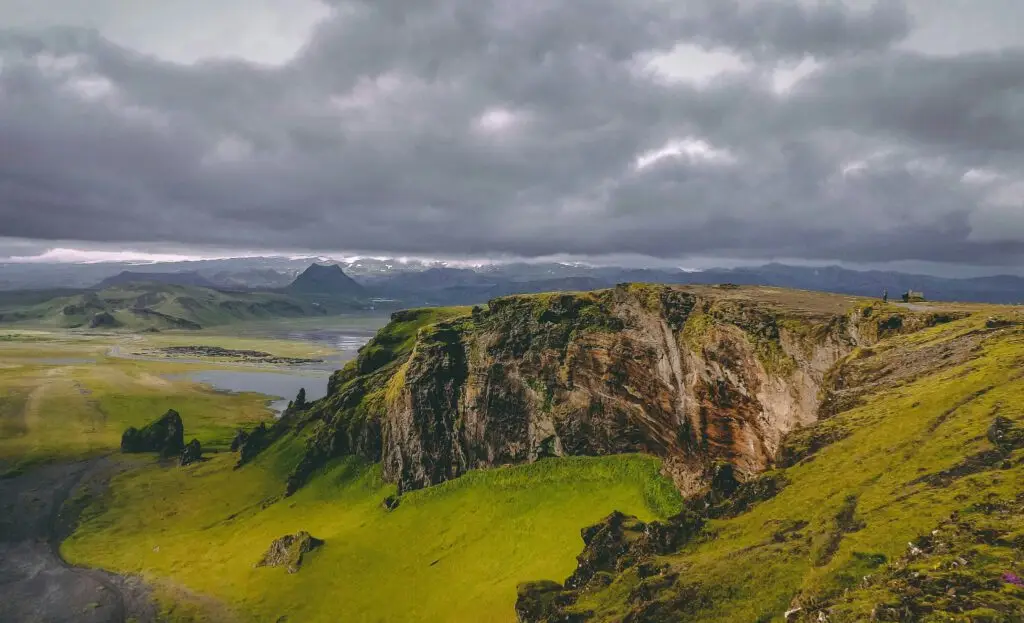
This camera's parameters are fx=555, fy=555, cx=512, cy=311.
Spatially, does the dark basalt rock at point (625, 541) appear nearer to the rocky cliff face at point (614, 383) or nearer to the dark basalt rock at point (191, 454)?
the rocky cliff face at point (614, 383)

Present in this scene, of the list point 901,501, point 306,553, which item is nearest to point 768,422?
point 901,501

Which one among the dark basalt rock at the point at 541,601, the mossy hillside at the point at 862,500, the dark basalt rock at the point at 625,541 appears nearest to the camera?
the mossy hillside at the point at 862,500

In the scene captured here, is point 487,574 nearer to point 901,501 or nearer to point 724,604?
point 724,604

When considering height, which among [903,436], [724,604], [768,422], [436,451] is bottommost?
[436,451]

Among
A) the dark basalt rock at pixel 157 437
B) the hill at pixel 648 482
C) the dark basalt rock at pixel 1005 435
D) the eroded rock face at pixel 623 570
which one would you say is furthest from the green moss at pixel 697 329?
the dark basalt rock at pixel 157 437

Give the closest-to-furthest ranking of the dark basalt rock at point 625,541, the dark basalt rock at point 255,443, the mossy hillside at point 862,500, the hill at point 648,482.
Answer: the mossy hillside at point 862,500
the hill at point 648,482
the dark basalt rock at point 625,541
the dark basalt rock at point 255,443

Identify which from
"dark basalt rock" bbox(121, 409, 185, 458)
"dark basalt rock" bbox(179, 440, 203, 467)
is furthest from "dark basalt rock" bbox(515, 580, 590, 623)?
"dark basalt rock" bbox(121, 409, 185, 458)

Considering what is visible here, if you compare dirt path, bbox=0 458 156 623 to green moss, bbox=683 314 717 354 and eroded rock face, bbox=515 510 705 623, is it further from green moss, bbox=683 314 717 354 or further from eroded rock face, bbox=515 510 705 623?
green moss, bbox=683 314 717 354
